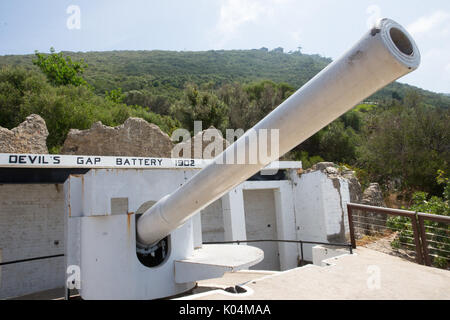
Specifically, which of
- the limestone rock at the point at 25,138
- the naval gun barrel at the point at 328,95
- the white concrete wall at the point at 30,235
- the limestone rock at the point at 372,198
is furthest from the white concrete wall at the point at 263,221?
the naval gun barrel at the point at 328,95

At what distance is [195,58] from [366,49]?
3278 inches

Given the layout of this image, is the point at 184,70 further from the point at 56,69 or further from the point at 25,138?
the point at 25,138

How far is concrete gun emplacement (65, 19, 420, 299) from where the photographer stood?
3084 millimetres

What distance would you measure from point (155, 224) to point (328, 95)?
3095 mm

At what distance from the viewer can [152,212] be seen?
4.56m

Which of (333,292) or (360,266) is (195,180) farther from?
(360,266)

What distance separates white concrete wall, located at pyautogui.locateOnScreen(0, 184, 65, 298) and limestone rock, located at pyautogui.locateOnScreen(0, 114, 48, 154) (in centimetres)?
119

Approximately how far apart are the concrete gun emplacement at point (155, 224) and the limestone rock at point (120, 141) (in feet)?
24.9

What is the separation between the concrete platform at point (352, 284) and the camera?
3186 mm

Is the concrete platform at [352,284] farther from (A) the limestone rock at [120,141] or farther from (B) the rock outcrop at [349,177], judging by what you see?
(A) the limestone rock at [120,141]

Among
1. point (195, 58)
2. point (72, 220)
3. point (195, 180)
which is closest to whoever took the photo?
point (195, 180)

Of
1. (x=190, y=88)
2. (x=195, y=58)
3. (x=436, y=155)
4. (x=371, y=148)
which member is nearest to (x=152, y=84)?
(x=190, y=88)

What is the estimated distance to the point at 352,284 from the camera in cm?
360
